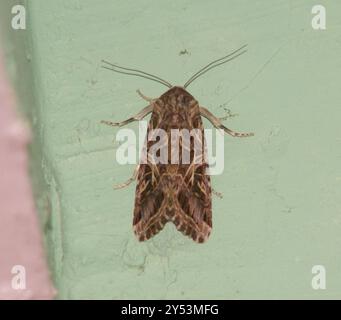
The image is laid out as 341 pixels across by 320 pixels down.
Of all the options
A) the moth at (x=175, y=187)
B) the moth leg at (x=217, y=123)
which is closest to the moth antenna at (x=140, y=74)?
the moth at (x=175, y=187)

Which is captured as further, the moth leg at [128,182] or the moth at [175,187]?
the moth leg at [128,182]

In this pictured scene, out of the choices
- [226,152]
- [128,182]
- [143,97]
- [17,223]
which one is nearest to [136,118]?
[143,97]

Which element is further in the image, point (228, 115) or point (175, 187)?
point (228, 115)

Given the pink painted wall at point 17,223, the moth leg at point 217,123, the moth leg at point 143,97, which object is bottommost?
the pink painted wall at point 17,223

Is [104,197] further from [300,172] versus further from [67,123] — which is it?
[300,172]

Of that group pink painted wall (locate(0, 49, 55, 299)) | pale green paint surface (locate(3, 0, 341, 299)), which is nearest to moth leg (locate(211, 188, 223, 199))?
pale green paint surface (locate(3, 0, 341, 299))

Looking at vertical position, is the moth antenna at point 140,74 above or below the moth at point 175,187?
above

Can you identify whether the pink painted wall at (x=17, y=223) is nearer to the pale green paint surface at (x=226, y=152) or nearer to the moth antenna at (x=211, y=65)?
the pale green paint surface at (x=226, y=152)

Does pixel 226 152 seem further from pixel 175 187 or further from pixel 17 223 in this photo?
pixel 17 223
